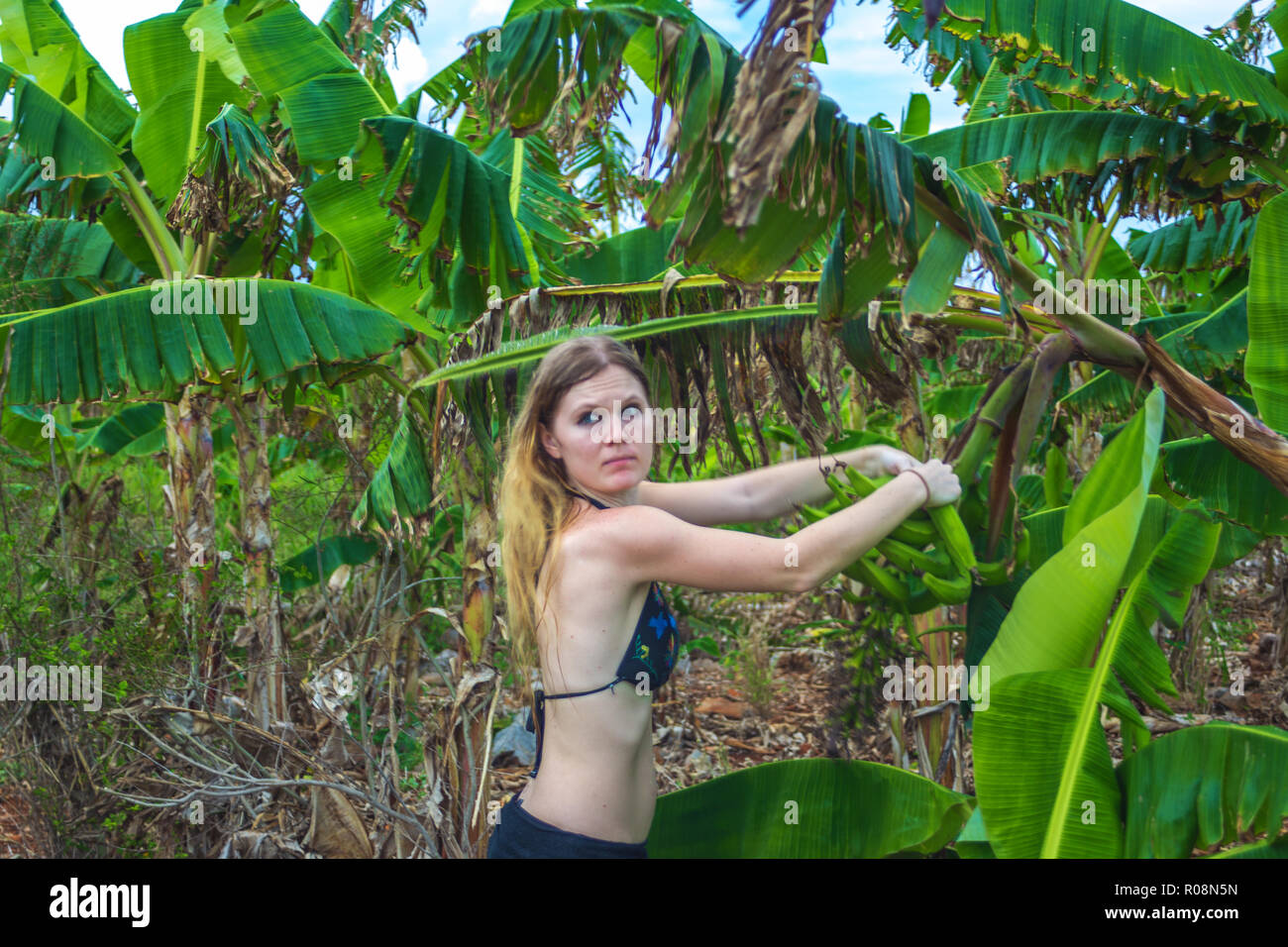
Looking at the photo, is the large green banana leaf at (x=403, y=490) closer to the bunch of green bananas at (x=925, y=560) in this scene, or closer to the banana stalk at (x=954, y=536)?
the bunch of green bananas at (x=925, y=560)

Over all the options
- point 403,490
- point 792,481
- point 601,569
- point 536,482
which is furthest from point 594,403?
point 403,490

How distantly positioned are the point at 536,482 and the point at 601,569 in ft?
1.06

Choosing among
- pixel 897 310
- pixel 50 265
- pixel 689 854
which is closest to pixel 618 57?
pixel 897 310

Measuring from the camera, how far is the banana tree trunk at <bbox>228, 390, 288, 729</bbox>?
4758 millimetres

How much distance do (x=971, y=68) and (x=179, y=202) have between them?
520cm

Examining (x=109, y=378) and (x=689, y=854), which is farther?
(x=109, y=378)

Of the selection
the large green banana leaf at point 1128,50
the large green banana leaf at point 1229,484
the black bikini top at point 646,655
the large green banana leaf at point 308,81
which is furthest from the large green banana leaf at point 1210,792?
the large green banana leaf at point 308,81

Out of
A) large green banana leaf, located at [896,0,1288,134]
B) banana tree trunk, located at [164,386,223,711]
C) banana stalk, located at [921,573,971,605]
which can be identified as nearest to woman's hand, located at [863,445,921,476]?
banana stalk, located at [921,573,971,605]

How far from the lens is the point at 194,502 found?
4.87 metres

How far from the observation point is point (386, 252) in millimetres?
4316

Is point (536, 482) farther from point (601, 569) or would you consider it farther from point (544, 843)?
point (544, 843)

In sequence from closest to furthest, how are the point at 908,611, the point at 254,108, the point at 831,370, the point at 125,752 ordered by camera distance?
the point at 908,611, the point at 831,370, the point at 125,752, the point at 254,108
